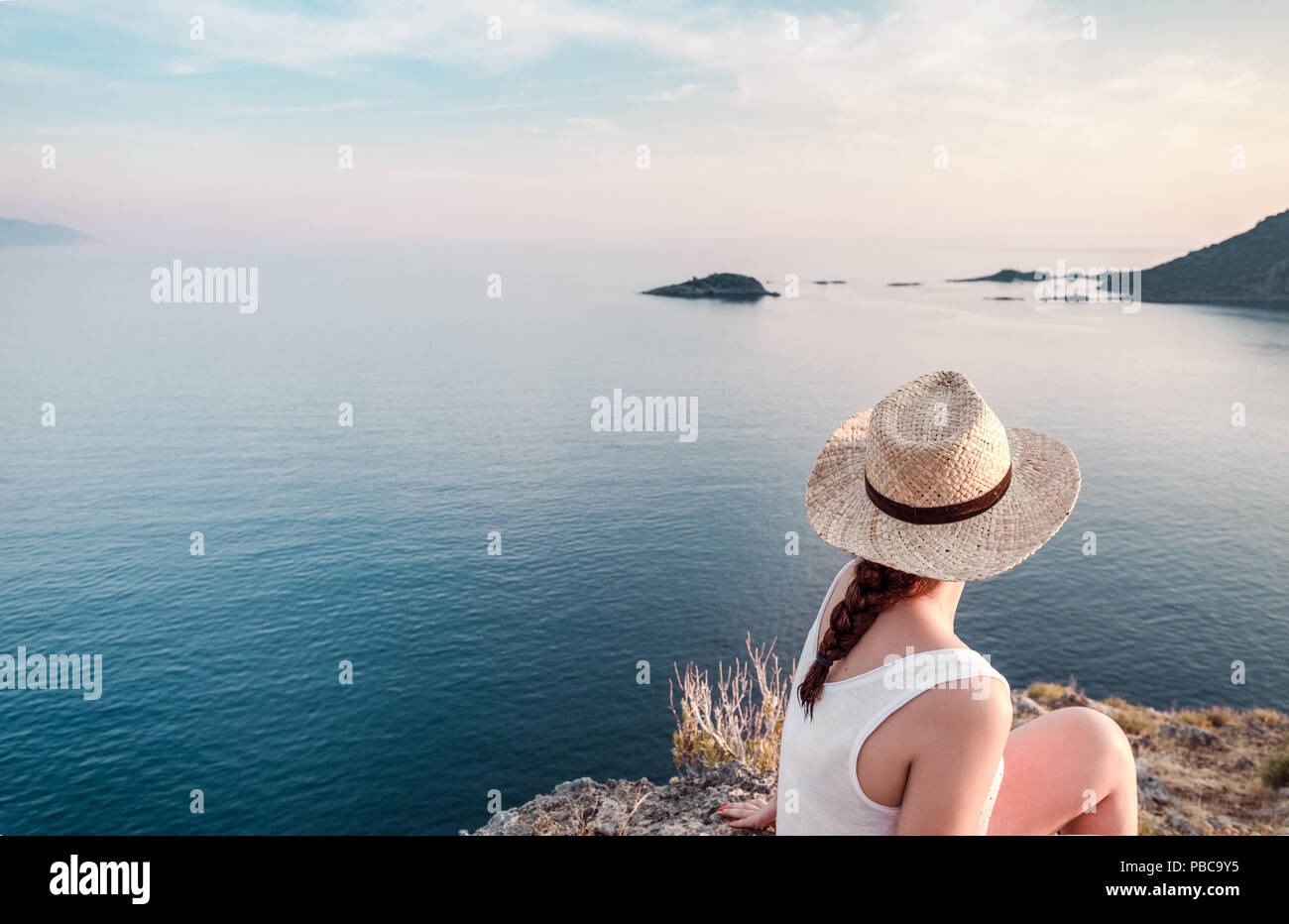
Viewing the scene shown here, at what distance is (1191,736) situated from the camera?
34.0 m

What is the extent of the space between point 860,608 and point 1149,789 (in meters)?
26.2

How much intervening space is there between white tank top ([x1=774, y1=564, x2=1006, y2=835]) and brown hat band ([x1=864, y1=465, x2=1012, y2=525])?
58 cm

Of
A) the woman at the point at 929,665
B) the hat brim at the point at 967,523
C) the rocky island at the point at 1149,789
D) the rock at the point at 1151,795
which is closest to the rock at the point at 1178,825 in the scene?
the rocky island at the point at 1149,789

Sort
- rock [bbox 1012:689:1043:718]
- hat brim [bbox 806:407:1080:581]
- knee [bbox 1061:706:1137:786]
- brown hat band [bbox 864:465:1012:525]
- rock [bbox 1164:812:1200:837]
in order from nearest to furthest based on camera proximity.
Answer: hat brim [bbox 806:407:1080:581] → brown hat band [bbox 864:465:1012:525] → knee [bbox 1061:706:1137:786] → rock [bbox 1164:812:1200:837] → rock [bbox 1012:689:1043:718]

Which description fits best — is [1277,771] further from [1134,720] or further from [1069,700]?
[1069,700]

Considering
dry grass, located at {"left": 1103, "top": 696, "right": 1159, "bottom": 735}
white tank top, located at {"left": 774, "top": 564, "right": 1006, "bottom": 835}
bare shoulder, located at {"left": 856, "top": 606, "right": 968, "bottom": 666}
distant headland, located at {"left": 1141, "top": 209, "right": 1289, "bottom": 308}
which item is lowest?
dry grass, located at {"left": 1103, "top": 696, "right": 1159, "bottom": 735}

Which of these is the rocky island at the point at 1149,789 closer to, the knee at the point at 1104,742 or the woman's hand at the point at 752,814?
the woman's hand at the point at 752,814

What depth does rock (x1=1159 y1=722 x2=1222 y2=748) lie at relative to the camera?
33594 mm

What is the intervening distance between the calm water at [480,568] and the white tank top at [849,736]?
Result: 42868mm

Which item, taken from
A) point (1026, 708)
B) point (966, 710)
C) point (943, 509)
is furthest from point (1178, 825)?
point (966, 710)

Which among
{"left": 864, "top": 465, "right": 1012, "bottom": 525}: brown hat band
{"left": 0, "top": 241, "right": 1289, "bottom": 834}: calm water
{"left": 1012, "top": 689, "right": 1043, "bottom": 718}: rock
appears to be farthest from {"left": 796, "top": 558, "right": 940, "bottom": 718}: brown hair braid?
{"left": 0, "top": 241, "right": 1289, "bottom": 834}: calm water

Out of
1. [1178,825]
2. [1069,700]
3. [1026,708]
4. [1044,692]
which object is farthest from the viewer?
[1044,692]

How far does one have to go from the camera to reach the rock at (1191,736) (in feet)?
110

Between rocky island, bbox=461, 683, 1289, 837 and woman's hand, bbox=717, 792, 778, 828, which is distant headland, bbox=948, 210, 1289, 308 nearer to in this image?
rocky island, bbox=461, 683, 1289, 837
